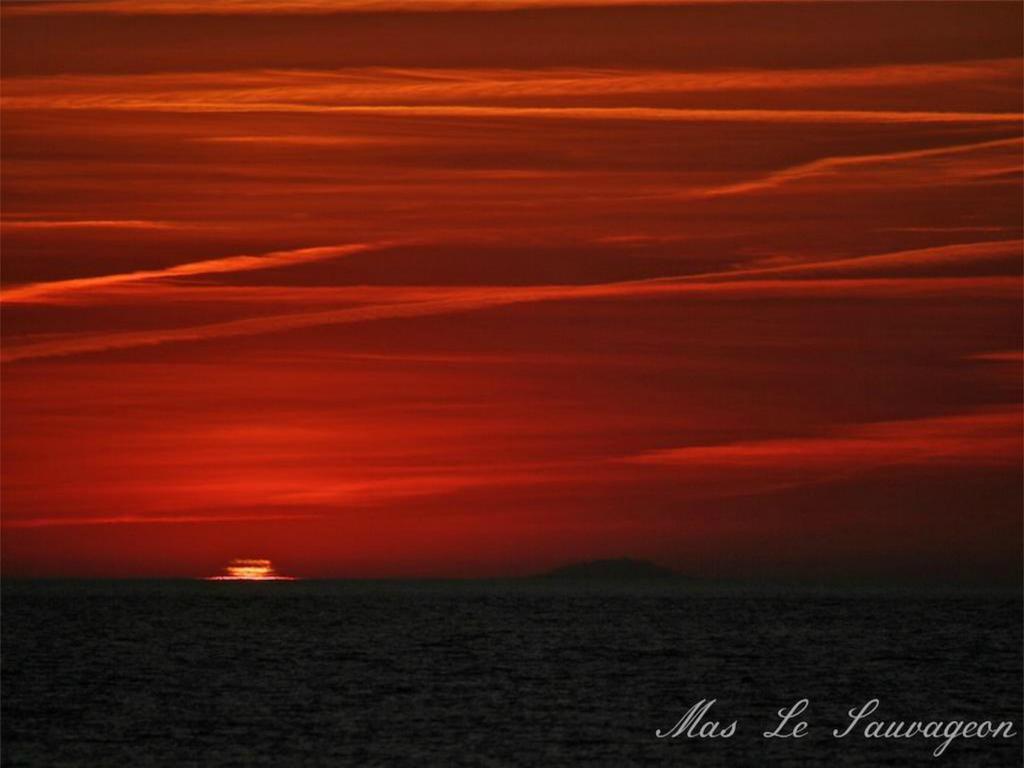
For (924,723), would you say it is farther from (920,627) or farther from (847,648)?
(920,627)

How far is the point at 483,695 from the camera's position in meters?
93.5

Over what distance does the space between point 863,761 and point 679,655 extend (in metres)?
60.4

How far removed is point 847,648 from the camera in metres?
141

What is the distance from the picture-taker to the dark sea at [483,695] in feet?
231

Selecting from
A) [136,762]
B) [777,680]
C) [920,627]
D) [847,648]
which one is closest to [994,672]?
[777,680]

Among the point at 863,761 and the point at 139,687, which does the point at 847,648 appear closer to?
the point at 139,687

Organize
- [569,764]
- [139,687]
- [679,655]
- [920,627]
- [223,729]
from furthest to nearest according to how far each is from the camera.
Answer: [920,627] → [679,655] → [139,687] → [223,729] → [569,764]

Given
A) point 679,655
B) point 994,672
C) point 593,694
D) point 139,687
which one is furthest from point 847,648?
point 139,687

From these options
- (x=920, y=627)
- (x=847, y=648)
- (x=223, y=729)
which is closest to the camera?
(x=223, y=729)

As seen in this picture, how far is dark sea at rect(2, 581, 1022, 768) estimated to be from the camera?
70.4 metres

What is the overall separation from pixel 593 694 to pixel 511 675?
12088 mm

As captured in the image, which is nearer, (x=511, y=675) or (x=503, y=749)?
(x=503, y=749)

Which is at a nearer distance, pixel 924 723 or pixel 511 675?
pixel 924 723

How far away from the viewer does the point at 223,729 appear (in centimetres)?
7844
